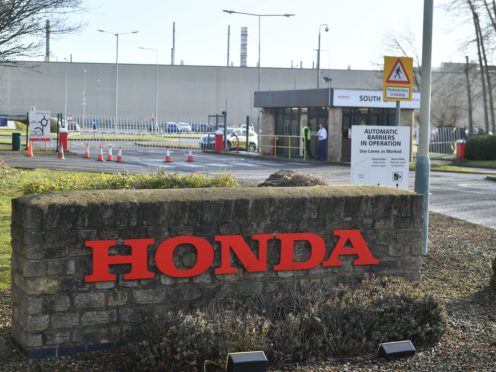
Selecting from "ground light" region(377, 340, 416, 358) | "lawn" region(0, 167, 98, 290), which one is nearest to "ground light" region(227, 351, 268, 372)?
"ground light" region(377, 340, 416, 358)

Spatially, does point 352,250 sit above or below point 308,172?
above

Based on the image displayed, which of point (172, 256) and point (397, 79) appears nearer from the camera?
point (172, 256)

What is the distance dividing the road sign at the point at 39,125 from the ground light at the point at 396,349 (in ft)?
97.1

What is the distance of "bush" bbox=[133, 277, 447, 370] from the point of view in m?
6.50

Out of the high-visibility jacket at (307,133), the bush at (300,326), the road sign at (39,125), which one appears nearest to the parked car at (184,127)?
the high-visibility jacket at (307,133)

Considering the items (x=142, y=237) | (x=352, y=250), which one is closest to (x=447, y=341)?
(x=352, y=250)

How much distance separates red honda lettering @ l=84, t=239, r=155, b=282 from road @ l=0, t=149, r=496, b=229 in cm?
841

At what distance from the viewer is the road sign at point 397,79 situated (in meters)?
11.9

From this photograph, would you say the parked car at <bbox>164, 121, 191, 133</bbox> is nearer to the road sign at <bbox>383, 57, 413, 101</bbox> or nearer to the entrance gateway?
the entrance gateway

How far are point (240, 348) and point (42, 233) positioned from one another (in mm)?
1877

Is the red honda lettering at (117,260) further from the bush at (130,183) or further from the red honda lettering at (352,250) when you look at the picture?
the bush at (130,183)

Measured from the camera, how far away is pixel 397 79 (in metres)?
12.0

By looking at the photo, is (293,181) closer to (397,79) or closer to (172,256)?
(397,79)

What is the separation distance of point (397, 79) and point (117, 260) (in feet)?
20.6
